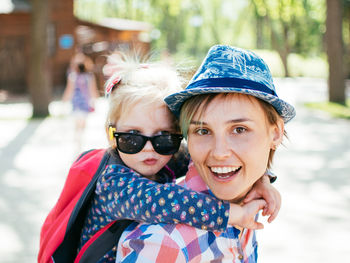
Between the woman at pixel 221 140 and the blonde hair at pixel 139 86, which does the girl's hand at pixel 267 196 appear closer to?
the woman at pixel 221 140

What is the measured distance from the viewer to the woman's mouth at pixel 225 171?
1.76 m

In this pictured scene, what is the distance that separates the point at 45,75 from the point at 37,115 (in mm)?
1165

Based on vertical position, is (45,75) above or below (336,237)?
above

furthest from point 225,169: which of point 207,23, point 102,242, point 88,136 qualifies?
point 207,23

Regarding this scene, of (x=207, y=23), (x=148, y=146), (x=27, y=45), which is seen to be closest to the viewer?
(x=148, y=146)

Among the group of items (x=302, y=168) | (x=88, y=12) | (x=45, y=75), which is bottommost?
(x=302, y=168)

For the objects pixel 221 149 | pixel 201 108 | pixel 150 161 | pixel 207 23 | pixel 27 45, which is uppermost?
pixel 207 23

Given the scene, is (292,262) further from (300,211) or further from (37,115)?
(37,115)

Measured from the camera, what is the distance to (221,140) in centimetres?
173

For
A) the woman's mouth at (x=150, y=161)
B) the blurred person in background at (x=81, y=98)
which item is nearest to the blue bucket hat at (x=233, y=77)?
the woman's mouth at (x=150, y=161)

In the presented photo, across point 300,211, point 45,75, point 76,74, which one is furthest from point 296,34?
point 300,211

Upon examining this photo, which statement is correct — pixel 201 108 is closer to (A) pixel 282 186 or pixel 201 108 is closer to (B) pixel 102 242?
(B) pixel 102 242

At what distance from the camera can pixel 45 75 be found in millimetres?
14203

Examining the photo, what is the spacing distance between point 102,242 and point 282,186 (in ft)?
17.3
